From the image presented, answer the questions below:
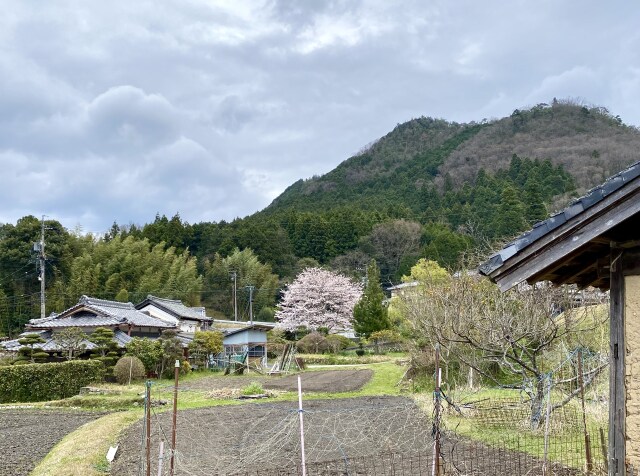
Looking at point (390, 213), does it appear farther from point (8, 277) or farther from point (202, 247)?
point (8, 277)

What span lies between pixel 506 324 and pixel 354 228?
147 feet

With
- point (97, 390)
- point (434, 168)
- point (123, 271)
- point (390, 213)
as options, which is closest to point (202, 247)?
point (123, 271)

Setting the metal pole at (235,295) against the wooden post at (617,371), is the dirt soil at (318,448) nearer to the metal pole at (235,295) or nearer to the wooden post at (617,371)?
the wooden post at (617,371)

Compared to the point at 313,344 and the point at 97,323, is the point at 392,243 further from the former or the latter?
the point at 97,323

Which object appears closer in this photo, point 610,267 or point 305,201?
point 610,267

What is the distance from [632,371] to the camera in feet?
12.7

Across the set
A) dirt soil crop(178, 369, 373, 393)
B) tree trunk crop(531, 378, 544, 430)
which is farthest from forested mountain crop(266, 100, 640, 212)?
tree trunk crop(531, 378, 544, 430)

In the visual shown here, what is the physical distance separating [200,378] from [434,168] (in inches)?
2202

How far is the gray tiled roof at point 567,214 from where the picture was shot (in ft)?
11.3

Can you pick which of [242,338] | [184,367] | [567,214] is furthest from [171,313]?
[567,214]

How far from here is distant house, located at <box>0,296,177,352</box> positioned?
85.9 ft

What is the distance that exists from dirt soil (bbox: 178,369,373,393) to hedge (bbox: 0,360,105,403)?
12.8 feet

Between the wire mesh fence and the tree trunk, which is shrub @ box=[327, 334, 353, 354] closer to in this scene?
the wire mesh fence

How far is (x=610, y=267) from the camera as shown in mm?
4055
